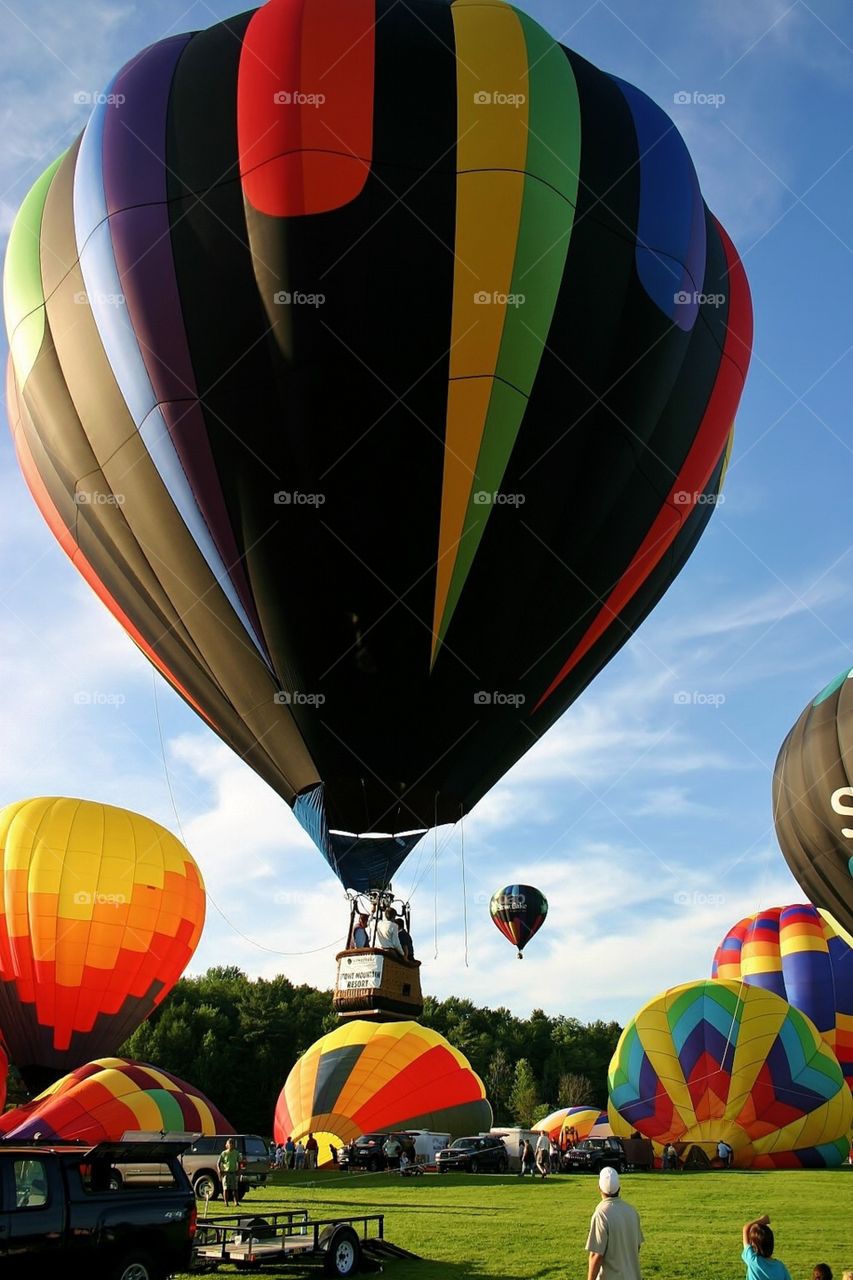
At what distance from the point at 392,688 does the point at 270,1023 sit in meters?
53.2

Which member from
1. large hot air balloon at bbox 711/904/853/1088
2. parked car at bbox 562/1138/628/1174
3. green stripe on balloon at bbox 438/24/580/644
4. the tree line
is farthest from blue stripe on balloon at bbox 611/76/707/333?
the tree line

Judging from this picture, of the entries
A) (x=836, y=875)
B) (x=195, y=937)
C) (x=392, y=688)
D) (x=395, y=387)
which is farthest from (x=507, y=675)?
(x=195, y=937)

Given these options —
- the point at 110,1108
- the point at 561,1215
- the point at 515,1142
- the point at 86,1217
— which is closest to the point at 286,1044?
the point at 515,1142

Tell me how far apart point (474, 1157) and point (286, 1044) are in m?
41.9

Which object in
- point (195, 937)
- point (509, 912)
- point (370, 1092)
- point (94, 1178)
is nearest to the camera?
point (94, 1178)

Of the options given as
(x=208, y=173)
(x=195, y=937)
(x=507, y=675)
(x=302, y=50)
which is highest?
(x=302, y=50)

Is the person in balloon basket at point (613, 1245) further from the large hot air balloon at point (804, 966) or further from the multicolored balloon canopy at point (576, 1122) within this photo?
the large hot air balloon at point (804, 966)

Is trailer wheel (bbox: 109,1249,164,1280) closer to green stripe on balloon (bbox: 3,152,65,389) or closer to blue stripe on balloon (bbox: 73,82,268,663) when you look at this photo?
blue stripe on balloon (bbox: 73,82,268,663)

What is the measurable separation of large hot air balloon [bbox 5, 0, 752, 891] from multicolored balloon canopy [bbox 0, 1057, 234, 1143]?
394 inches

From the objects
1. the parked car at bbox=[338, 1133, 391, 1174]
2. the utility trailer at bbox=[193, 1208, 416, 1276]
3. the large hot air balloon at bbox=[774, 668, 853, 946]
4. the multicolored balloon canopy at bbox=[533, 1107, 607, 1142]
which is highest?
the large hot air balloon at bbox=[774, 668, 853, 946]

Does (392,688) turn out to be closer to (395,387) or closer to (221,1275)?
(395,387)

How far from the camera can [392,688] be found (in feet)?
44.0

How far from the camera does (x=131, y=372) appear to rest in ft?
43.4

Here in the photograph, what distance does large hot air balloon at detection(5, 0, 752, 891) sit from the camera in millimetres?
12727
